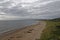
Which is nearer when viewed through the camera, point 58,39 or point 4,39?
point 58,39

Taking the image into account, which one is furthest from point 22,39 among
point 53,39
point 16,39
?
point 53,39

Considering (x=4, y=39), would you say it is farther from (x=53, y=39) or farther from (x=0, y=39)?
(x=53, y=39)

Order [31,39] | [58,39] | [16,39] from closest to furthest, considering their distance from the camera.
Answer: [58,39]
[31,39]
[16,39]

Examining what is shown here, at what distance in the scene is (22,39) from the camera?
99.9 ft

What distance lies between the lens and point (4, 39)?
3195 cm

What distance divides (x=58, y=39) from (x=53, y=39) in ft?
2.27

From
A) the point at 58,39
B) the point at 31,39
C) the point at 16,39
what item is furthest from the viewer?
the point at 16,39

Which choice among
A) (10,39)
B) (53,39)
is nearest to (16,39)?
(10,39)

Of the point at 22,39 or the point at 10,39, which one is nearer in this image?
the point at 22,39

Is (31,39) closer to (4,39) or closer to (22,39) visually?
(22,39)

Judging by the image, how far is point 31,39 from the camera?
2978cm

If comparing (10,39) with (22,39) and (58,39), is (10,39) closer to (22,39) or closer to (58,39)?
(22,39)

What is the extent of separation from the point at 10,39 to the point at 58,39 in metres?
11.1

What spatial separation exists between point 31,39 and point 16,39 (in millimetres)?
3320
